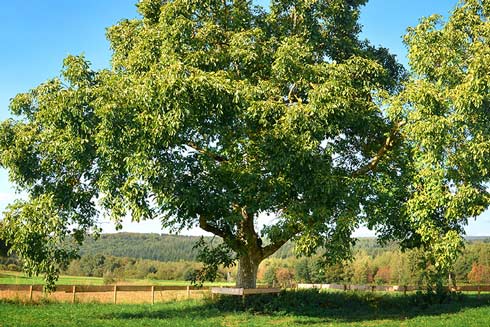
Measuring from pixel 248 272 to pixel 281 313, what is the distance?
2.81 metres

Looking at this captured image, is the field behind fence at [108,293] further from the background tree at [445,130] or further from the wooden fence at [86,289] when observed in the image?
the background tree at [445,130]

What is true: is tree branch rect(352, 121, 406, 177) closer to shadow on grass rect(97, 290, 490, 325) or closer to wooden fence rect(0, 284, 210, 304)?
shadow on grass rect(97, 290, 490, 325)

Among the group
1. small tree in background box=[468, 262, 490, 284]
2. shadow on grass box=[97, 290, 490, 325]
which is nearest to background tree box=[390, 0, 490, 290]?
shadow on grass box=[97, 290, 490, 325]

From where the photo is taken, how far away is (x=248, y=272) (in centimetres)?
2780

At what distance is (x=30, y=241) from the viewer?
22469mm

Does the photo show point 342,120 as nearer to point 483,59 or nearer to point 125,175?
point 483,59

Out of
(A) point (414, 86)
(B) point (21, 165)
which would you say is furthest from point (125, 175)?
(A) point (414, 86)

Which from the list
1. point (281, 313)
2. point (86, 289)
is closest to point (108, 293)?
point (86, 289)

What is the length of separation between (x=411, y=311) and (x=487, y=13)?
16068mm

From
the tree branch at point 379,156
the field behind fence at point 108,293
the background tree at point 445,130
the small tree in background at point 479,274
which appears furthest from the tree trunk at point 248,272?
the small tree in background at point 479,274

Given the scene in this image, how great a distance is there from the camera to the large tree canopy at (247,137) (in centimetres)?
2061

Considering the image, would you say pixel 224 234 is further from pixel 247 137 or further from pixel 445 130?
pixel 445 130

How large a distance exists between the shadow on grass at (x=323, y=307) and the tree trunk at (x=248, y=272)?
41.9 inches

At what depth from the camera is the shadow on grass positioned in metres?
26.1
